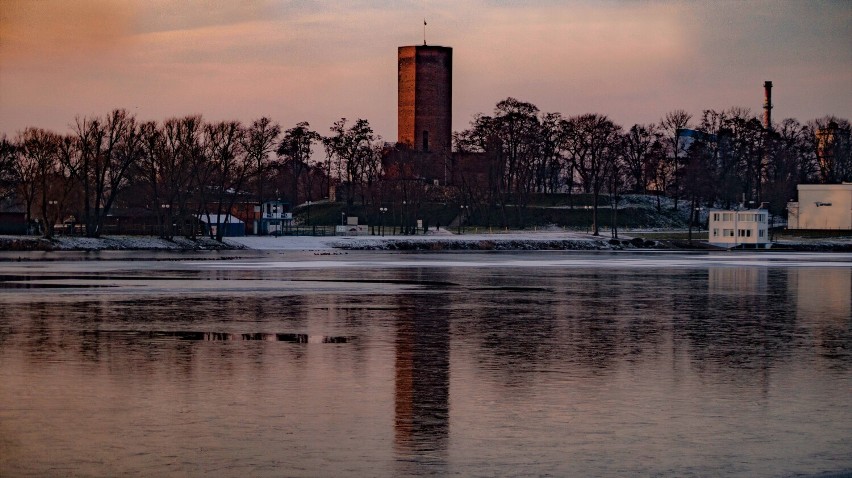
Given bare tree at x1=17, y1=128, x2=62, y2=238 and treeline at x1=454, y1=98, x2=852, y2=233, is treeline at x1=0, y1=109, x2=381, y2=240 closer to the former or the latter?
bare tree at x1=17, y1=128, x2=62, y2=238

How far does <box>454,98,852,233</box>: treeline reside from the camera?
440 ft

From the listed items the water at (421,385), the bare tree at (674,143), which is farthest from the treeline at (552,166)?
the water at (421,385)

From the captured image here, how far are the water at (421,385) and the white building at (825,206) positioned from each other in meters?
100

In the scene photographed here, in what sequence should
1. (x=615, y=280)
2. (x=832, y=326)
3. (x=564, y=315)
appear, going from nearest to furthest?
(x=832, y=326) → (x=564, y=315) → (x=615, y=280)

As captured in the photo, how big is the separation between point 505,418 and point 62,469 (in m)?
5.69

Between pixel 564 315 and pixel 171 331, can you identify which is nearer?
pixel 171 331

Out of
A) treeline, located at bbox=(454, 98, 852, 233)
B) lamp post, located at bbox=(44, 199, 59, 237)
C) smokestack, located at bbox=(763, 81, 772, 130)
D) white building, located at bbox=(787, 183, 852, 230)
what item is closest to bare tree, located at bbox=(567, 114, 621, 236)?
treeline, located at bbox=(454, 98, 852, 233)

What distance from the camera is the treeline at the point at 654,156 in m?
134

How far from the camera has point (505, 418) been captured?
49.3 ft

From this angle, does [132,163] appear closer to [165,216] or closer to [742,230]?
[165,216]

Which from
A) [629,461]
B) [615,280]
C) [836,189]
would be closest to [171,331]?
[629,461]

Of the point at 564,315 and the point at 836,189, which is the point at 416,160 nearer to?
the point at 836,189

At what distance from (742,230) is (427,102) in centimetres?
5344

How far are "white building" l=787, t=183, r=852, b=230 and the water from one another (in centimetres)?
10030
